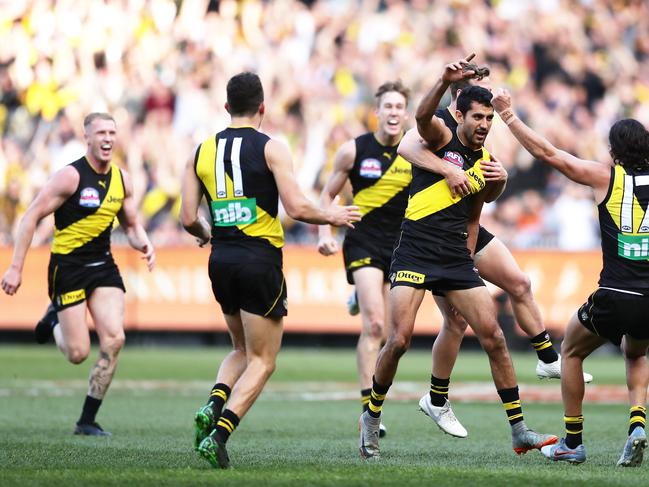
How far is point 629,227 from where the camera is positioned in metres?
8.13

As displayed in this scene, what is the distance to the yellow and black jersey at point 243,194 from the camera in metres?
8.02

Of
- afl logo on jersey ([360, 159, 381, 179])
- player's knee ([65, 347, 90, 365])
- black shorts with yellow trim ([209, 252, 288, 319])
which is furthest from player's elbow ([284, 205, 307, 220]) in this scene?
player's knee ([65, 347, 90, 365])

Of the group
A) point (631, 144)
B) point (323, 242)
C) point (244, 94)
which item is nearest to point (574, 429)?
point (631, 144)

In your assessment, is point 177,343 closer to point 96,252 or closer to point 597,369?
point 597,369

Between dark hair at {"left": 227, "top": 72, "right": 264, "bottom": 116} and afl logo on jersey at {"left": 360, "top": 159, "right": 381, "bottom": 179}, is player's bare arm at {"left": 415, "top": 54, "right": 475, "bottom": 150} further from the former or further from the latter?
afl logo on jersey at {"left": 360, "top": 159, "right": 381, "bottom": 179}

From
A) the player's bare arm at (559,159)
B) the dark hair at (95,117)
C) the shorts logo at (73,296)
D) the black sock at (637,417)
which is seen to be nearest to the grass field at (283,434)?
the black sock at (637,417)

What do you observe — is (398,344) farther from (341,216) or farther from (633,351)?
(633,351)

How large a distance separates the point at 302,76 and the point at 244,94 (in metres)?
16.4

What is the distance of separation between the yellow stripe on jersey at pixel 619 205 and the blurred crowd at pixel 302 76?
14.3m

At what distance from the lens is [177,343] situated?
24.1 metres

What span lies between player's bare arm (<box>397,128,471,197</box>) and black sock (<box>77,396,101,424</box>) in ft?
13.2

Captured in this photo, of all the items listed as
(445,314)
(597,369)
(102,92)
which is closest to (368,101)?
(102,92)

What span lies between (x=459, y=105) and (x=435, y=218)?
83cm

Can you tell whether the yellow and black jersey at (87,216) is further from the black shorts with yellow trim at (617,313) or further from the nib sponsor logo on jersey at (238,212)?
the black shorts with yellow trim at (617,313)
